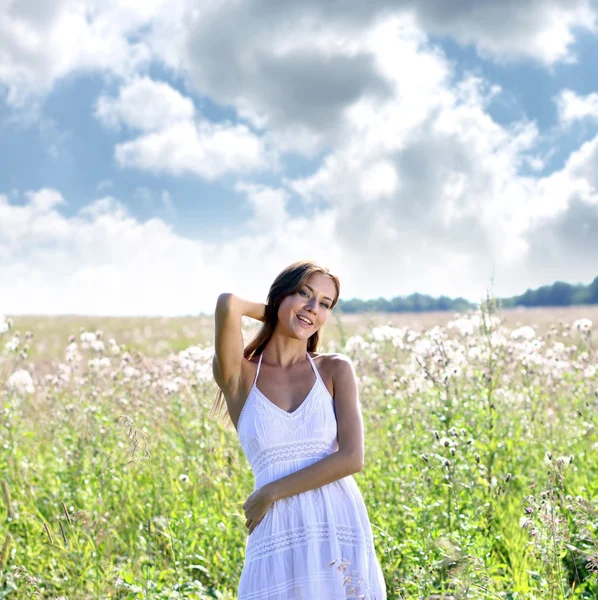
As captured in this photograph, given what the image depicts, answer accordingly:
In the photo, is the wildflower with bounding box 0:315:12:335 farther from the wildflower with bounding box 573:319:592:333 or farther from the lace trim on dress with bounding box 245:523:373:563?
the wildflower with bounding box 573:319:592:333

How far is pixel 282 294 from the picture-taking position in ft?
10.3

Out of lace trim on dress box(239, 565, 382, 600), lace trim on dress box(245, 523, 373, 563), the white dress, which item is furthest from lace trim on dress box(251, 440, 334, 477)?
lace trim on dress box(239, 565, 382, 600)

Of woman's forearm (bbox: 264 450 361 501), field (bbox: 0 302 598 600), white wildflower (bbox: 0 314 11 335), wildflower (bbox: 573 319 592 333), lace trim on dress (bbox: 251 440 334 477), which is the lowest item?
field (bbox: 0 302 598 600)

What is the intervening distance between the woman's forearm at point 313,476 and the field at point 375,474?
57 cm

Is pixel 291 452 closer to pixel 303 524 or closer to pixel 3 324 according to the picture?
pixel 303 524

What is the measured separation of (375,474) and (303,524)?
8.54 feet

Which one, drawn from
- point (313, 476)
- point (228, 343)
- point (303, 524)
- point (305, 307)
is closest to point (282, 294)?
point (305, 307)

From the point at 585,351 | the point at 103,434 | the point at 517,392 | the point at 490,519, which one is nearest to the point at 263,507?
the point at 490,519

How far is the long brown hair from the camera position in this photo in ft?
10.0

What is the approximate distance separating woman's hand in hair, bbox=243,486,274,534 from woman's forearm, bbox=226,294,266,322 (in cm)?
76

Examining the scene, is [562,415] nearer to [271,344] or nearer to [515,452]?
[515,452]

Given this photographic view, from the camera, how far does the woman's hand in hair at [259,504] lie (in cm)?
270

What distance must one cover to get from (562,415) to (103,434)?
423 cm

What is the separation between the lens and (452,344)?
6527 millimetres
